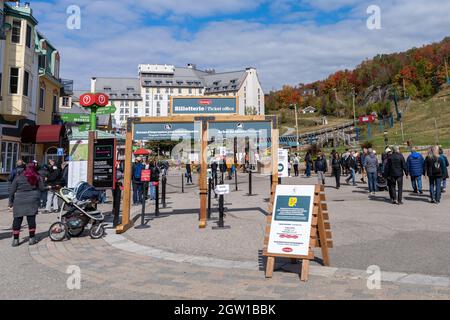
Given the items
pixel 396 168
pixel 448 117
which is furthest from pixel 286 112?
pixel 396 168

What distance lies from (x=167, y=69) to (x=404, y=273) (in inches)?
4763

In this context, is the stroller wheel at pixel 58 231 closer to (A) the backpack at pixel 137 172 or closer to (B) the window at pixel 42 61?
(A) the backpack at pixel 137 172

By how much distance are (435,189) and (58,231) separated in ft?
37.6

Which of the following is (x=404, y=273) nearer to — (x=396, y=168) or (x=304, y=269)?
(x=304, y=269)

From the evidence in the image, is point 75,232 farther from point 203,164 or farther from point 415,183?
point 415,183

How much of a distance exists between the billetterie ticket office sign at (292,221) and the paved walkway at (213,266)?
1.33 feet

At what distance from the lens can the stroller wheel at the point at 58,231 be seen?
8.13 metres

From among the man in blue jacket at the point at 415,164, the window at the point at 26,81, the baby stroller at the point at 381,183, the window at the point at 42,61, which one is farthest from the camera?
the window at the point at 42,61

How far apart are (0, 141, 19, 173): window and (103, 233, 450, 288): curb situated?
656 inches

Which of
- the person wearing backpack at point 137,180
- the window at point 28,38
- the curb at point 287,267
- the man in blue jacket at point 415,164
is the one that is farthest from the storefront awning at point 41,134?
the man in blue jacket at point 415,164

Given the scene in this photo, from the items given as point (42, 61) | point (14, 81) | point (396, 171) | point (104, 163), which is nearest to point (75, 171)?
point (104, 163)

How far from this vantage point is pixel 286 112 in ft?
422

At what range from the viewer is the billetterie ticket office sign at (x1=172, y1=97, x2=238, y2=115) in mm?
10117

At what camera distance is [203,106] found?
10.2 m
